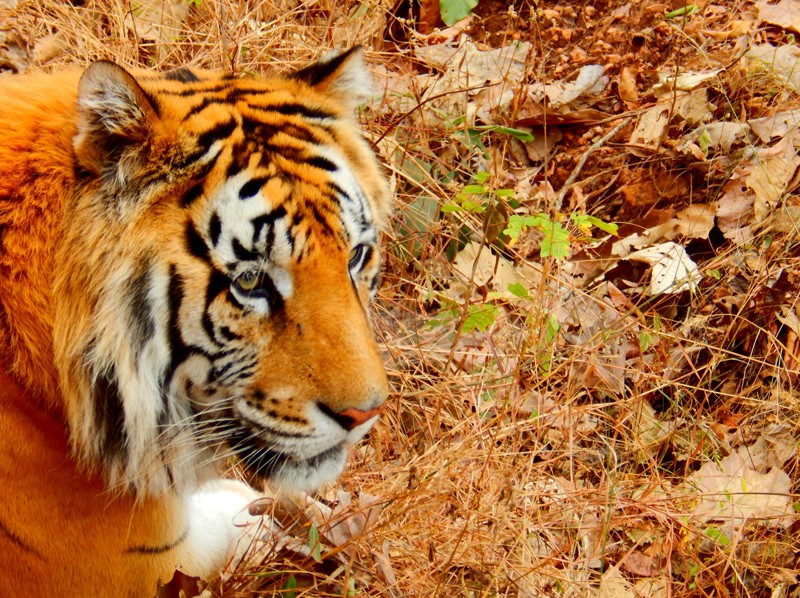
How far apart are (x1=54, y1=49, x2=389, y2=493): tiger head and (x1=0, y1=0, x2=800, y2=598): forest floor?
17.1 inches

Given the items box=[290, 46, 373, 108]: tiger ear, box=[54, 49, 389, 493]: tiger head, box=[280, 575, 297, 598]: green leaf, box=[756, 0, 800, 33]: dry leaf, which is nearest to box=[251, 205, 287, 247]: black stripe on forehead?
box=[54, 49, 389, 493]: tiger head

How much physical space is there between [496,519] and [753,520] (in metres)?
0.98

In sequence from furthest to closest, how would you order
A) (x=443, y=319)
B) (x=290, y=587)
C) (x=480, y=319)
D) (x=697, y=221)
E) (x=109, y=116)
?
(x=697, y=221), (x=443, y=319), (x=480, y=319), (x=290, y=587), (x=109, y=116)

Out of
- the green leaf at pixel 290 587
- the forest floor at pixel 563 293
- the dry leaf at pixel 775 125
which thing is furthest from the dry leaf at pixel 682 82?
the green leaf at pixel 290 587

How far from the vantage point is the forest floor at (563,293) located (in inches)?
104

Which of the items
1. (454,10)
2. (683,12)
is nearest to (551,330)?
(454,10)

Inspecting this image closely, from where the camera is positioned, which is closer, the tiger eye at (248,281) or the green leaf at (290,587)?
the tiger eye at (248,281)

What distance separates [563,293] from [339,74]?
162cm

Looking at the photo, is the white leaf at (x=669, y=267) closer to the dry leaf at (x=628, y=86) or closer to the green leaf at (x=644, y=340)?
the green leaf at (x=644, y=340)

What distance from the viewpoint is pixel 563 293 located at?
11.7 ft

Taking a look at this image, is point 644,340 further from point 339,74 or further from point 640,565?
point 339,74

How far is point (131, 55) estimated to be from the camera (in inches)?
169

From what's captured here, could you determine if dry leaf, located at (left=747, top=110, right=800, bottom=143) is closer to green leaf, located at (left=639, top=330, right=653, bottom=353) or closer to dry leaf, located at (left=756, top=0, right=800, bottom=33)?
dry leaf, located at (left=756, top=0, right=800, bottom=33)

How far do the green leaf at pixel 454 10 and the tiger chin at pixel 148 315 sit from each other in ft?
6.69
